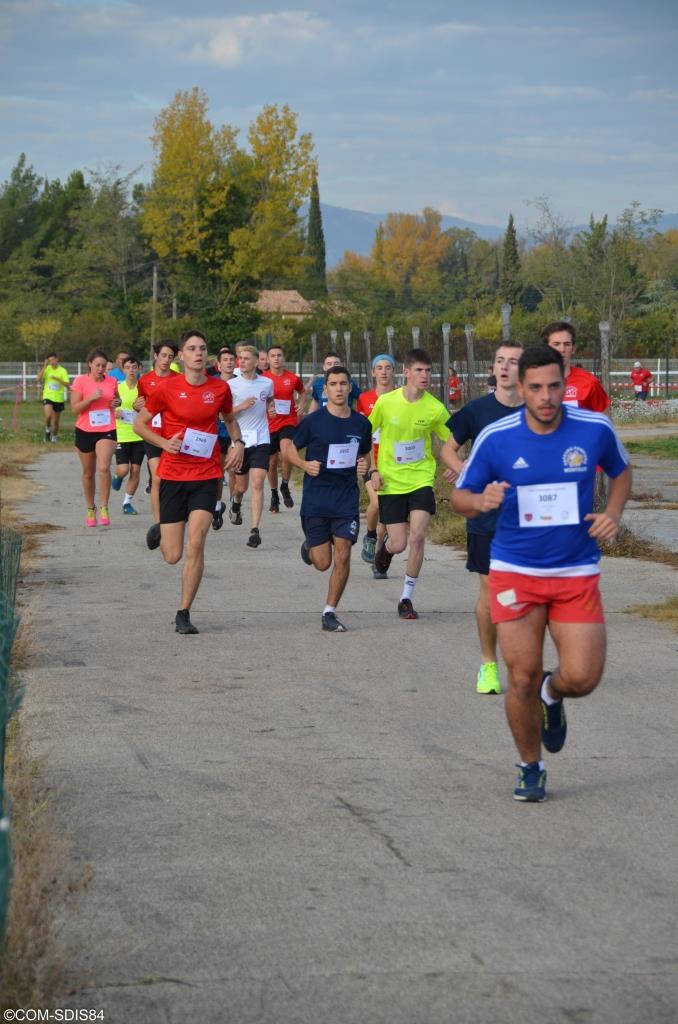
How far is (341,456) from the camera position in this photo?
11.6 metres

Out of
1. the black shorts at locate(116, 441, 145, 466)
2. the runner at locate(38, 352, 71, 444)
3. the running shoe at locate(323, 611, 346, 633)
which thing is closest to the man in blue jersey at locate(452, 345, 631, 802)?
the running shoe at locate(323, 611, 346, 633)

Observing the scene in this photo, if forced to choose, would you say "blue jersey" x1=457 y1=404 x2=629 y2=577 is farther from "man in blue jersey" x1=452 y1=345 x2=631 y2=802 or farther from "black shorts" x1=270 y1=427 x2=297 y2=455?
"black shorts" x1=270 y1=427 x2=297 y2=455

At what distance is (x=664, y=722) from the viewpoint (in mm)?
8172

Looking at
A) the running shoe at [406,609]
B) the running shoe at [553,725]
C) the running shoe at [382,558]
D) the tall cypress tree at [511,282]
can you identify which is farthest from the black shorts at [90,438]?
the tall cypress tree at [511,282]

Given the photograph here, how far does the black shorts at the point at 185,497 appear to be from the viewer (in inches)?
448

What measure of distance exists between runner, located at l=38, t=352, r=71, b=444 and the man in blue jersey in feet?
85.4

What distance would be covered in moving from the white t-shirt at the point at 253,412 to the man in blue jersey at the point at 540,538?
11.2m

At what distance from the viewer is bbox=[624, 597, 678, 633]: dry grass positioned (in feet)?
37.6

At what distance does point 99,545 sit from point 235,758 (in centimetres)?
946

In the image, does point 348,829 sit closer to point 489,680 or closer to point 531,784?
point 531,784

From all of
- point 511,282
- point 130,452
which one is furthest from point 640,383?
point 511,282

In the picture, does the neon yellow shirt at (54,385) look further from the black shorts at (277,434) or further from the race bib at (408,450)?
the race bib at (408,450)

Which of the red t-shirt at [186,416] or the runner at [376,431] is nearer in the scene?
the red t-shirt at [186,416]

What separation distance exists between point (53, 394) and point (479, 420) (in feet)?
88.5
